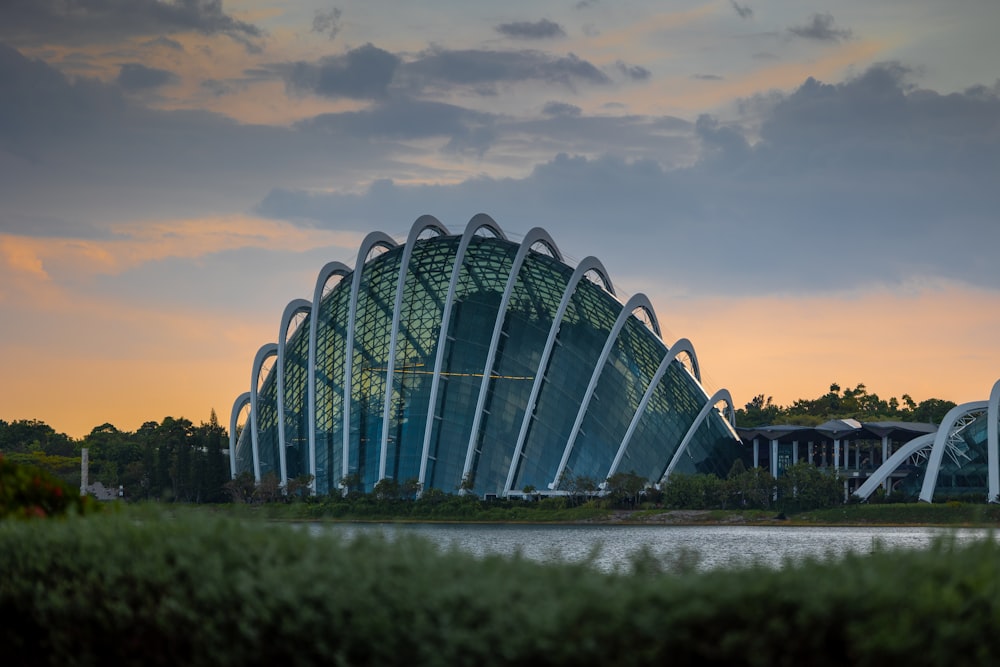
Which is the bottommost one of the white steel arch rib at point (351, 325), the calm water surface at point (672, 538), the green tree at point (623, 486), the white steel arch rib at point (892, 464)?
the calm water surface at point (672, 538)

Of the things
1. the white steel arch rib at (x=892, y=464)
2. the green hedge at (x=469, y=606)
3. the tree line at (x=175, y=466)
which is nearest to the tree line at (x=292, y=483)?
the tree line at (x=175, y=466)

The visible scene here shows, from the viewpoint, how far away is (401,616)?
14359 mm

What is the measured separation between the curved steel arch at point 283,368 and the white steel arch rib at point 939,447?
182ft

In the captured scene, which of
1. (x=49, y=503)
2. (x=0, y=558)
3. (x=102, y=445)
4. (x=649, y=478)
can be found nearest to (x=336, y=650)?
(x=0, y=558)

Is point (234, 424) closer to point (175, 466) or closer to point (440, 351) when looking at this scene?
point (175, 466)

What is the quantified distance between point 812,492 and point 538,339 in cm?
2603

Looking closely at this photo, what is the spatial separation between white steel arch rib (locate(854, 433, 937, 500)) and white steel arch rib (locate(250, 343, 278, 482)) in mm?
54582

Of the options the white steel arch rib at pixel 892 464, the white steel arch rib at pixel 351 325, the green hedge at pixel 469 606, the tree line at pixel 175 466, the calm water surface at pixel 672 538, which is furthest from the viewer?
the tree line at pixel 175 466

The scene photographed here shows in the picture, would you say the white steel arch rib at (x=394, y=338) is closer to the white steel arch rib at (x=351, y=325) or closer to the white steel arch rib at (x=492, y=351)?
the white steel arch rib at (x=351, y=325)

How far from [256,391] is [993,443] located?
65757 millimetres

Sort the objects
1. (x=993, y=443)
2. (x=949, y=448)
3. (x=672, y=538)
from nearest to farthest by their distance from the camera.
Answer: (x=672, y=538) < (x=993, y=443) < (x=949, y=448)

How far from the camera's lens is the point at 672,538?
282 ft

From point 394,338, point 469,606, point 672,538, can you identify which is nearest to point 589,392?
point 394,338

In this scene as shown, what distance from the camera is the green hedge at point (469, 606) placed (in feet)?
42.2
